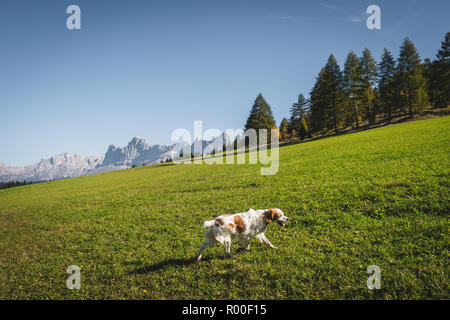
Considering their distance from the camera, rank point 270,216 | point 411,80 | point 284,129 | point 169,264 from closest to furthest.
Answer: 1. point 270,216
2. point 169,264
3. point 411,80
4. point 284,129

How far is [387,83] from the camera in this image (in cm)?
4034

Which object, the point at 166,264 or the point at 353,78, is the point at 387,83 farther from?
the point at 166,264

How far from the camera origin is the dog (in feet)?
12.5

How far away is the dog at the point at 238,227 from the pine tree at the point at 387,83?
156ft

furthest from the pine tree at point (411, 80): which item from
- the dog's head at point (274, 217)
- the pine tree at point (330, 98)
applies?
the dog's head at point (274, 217)

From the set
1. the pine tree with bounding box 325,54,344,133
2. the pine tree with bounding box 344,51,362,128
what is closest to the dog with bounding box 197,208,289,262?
the pine tree with bounding box 325,54,344,133

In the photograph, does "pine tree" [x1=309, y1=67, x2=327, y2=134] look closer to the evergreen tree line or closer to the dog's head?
the evergreen tree line

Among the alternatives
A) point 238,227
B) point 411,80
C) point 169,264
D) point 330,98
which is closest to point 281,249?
point 238,227

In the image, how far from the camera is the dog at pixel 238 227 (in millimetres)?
3803

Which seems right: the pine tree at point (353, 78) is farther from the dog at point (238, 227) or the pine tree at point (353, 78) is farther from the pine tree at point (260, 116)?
the dog at point (238, 227)

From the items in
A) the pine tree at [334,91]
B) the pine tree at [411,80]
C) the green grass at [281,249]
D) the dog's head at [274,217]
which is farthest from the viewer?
the pine tree at [334,91]

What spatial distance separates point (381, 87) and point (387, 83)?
4.83 feet
